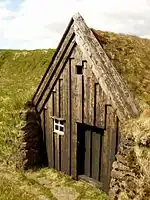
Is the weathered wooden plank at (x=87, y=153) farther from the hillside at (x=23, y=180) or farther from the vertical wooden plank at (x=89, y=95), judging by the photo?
the vertical wooden plank at (x=89, y=95)

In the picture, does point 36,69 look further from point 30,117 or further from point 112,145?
point 112,145

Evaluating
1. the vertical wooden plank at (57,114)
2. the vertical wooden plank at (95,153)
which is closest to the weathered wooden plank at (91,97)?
the vertical wooden plank at (95,153)

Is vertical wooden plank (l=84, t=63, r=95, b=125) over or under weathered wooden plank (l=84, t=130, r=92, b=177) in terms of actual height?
over

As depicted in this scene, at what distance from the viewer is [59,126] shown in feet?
51.3

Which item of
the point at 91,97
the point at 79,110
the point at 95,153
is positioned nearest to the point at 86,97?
the point at 91,97

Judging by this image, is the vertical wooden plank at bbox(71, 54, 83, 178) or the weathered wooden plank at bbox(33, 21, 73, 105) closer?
the vertical wooden plank at bbox(71, 54, 83, 178)

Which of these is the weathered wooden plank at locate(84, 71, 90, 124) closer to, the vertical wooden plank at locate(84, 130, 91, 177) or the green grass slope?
the vertical wooden plank at locate(84, 130, 91, 177)

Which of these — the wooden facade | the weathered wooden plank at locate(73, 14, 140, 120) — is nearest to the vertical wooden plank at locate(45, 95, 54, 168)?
the wooden facade

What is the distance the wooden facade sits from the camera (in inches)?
506

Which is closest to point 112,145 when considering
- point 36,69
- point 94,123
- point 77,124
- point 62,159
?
point 94,123

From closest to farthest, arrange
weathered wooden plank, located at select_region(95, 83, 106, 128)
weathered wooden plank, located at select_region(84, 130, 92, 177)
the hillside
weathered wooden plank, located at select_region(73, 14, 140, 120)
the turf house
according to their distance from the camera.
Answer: weathered wooden plank, located at select_region(73, 14, 140, 120), the turf house, weathered wooden plank, located at select_region(95, 83, 106, 128), the hillside, weathered wooden plank, located at select_region(84, 130, 92, 177)

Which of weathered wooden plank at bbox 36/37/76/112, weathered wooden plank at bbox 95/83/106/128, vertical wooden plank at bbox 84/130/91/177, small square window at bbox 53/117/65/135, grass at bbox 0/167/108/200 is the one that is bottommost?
grass at bbox 0/167/108/200

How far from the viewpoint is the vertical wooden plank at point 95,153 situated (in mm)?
13930

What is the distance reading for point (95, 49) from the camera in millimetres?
13109
